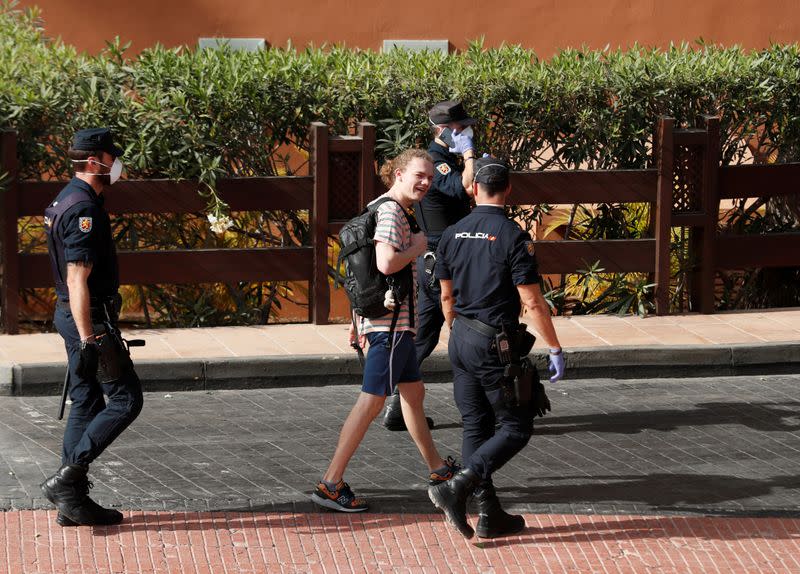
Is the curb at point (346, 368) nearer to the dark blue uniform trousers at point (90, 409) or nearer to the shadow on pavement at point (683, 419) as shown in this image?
the shadow on pavement at point (683, 419)

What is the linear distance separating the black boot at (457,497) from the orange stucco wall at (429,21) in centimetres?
931

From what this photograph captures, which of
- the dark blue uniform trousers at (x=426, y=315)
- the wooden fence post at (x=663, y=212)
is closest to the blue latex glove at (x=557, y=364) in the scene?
the dark blue uniform trousers at (x=426, y=315)

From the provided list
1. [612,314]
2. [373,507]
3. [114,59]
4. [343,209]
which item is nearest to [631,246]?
[612,314]

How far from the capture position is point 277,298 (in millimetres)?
11773

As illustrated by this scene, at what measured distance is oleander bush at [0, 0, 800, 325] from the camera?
10742 mm

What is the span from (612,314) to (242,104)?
11.1 feet

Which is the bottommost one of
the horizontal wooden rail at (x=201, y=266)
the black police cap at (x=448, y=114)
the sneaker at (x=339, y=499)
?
the sneaker at (x=339, y=499)

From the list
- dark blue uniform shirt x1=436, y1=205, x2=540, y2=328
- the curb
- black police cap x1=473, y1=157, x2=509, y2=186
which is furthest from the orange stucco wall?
dark blue uniform shirt x1=436, y1=205, x2=540, y2=328

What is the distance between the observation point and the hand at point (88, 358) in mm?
6660

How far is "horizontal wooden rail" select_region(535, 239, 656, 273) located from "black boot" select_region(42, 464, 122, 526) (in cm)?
542

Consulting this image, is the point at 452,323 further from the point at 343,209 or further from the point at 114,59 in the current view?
the point at 114,59

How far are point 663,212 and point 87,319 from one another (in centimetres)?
609

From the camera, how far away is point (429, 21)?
1561 centimetres

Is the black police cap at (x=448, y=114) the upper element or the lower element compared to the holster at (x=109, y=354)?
upper
